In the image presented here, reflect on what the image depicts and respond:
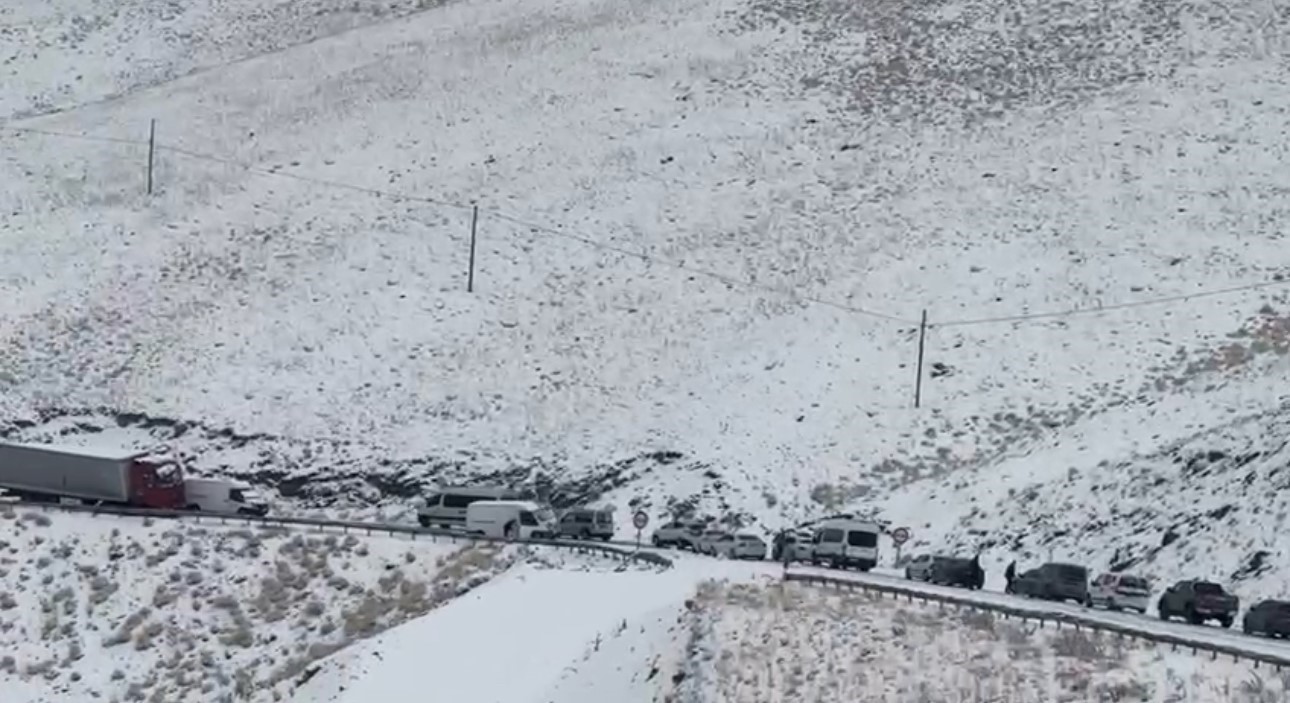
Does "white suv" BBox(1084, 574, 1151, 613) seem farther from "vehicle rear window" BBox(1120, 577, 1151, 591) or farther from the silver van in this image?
the silver van

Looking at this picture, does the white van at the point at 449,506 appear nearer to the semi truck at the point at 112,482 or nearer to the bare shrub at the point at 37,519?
the semi truck at the point at 112,482

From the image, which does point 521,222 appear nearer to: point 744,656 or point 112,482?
point 112,482

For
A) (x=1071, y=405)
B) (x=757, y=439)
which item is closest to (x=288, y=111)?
(x=757, y=439)

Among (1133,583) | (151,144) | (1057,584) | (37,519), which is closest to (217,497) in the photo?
(37,519)

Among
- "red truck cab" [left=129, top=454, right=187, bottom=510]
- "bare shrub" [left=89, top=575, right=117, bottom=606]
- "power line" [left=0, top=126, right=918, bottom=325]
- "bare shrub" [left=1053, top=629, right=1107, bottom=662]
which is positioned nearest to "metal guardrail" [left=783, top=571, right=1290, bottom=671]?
"bare shrub" [left=1053, top=629, right=1107, bottom=662]

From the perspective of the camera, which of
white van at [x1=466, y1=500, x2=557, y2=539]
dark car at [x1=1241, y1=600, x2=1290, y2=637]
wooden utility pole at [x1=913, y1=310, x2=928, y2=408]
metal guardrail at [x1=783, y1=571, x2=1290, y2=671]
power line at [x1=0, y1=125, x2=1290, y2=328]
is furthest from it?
power line at [x1=0, y1=125, x2=1290, y2=328]

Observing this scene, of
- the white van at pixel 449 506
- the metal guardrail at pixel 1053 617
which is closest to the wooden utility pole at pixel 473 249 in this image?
the white van at pixel 449 506
